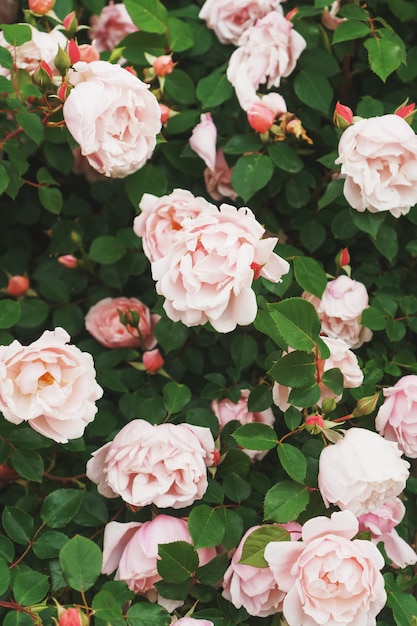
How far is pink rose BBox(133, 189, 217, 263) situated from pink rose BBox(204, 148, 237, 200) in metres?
0.21

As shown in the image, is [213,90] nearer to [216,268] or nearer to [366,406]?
[216,268]

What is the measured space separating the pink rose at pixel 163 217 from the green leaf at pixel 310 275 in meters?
0.16

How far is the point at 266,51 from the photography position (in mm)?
1195

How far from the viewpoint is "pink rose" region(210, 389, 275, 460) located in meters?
1.12

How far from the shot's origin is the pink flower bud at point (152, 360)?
3.87 feet

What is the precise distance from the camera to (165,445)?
0.99 metres

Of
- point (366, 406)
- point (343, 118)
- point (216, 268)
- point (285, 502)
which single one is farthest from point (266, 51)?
point (285, 502)

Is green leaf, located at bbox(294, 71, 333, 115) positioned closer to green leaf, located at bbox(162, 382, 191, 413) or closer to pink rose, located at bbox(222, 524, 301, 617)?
green leaf, located at bbox(162, 382, 191, 413)

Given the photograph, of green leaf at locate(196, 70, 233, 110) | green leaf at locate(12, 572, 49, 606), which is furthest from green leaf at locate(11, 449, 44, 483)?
green leaf at locate(196, 70, 233, 110)

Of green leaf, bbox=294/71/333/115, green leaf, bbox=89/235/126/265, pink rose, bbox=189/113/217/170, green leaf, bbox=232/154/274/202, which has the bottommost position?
green leaf, bbox=89/235/126/265

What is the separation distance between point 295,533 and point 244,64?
0.71 m

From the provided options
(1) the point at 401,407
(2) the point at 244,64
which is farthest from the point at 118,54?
(1) the point at 401,407

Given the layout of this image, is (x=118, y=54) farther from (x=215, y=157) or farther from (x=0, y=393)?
(x=0, y=393)

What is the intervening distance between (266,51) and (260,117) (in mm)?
121
